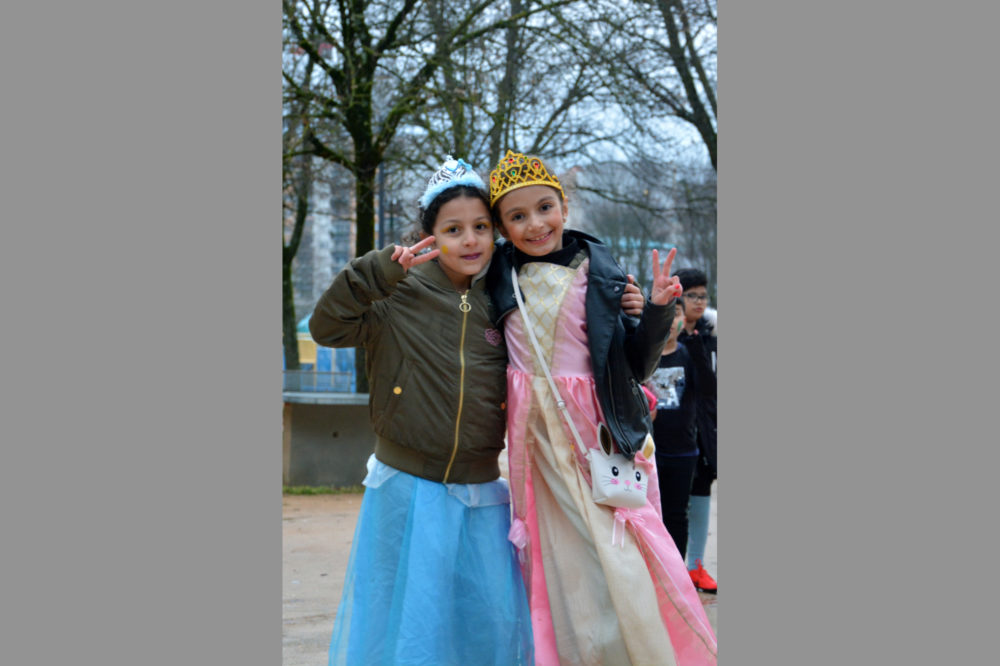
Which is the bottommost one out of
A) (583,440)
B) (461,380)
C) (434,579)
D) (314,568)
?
(314,568)

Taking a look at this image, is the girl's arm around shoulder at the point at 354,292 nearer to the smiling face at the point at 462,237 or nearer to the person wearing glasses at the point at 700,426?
the smiling face at the point at 462,237

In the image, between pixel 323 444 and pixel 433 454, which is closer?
pixel 433 454

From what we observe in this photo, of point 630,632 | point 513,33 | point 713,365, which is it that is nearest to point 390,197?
point 513,33

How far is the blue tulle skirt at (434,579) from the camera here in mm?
2959

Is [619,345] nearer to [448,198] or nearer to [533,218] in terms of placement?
[533,218]

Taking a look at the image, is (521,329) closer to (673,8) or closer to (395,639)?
(395,639)

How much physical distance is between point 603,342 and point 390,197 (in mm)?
8398

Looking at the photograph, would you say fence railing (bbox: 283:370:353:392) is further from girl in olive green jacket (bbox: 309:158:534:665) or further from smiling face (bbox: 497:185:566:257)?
smiling face (bbox: 497:185:566:257)

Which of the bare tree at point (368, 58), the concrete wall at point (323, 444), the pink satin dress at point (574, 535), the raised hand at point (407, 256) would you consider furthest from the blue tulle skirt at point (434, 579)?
the concrete wall at point (323, 444)

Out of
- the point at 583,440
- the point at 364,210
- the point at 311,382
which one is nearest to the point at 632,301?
the point at 583,440

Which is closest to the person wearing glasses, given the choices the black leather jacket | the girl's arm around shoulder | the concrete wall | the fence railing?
the black leather jacket

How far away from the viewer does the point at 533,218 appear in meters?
3.09

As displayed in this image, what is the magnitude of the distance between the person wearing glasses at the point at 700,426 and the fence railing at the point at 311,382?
18.4 feet

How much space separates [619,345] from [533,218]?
1.77 feet
